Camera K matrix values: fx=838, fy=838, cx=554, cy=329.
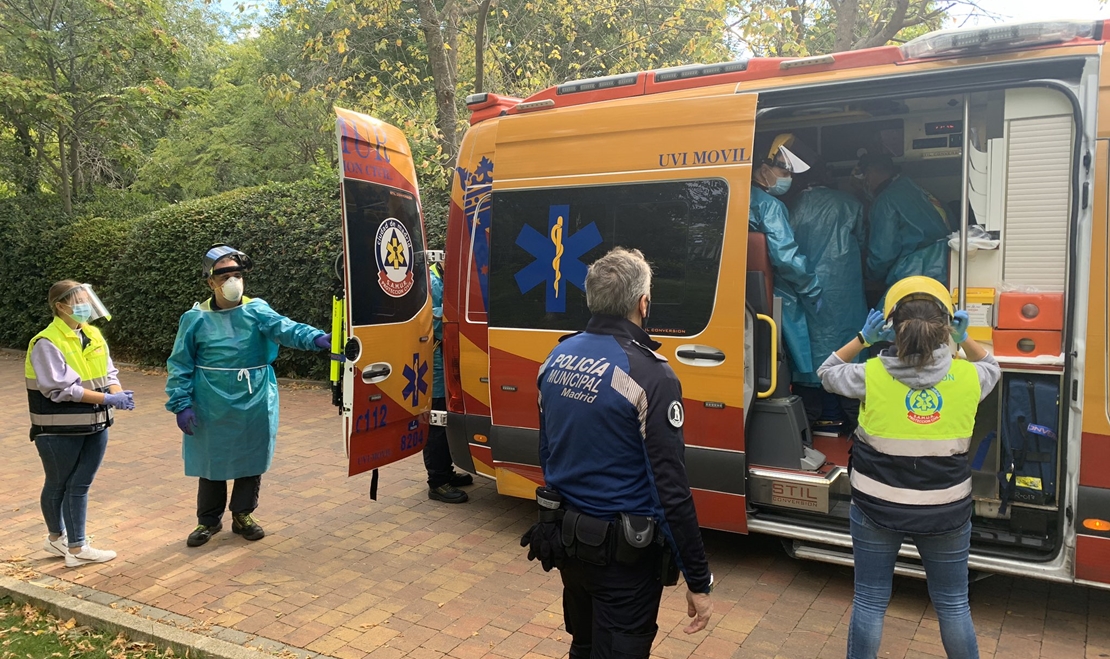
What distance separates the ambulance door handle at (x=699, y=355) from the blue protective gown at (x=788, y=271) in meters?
0.70

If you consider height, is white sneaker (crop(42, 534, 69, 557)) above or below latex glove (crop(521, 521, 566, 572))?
below

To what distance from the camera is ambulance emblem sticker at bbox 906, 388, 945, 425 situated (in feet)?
9.37

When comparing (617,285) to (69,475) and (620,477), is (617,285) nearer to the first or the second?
(620,477)

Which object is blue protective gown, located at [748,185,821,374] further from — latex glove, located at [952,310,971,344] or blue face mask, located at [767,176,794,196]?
latex glove, located at [952,310,971,344]

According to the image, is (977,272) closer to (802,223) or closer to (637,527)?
(802,223)

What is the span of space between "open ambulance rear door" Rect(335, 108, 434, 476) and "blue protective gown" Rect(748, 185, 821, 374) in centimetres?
217

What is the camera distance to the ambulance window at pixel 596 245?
4270mm

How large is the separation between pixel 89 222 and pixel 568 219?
12.0 meters

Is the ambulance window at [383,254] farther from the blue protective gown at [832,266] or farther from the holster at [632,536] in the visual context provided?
the holster at [632,536]

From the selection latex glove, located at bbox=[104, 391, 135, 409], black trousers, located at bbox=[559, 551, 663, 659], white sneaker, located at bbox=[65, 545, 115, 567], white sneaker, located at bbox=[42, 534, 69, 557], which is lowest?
white sneaker, located at bbox=[65, 545, 115, 567]

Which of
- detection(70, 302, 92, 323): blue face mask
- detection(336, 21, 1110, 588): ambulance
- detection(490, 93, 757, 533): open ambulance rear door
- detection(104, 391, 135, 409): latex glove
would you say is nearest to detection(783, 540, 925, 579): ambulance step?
detection(336, 21, 1110, 588): ambulance

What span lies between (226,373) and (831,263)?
3.62 meters

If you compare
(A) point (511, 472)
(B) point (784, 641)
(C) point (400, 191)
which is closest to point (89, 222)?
(C) point (400, 191)

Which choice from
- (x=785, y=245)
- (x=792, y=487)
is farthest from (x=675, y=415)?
(x=785, y=245)
